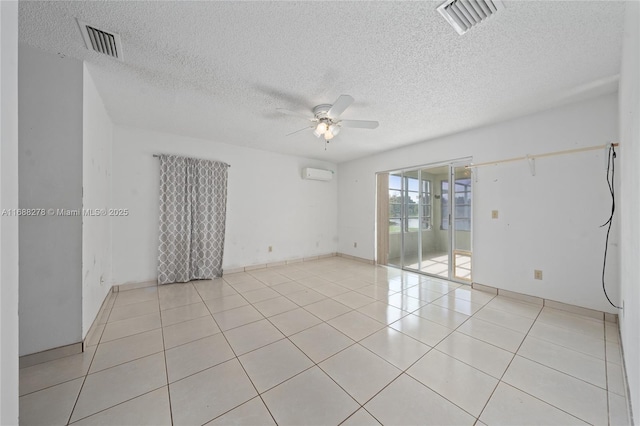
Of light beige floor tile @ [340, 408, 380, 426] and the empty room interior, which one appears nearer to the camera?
light beige floor tile @ [340, 408, 380, 426]

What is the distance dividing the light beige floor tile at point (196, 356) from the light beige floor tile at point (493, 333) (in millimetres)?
2243

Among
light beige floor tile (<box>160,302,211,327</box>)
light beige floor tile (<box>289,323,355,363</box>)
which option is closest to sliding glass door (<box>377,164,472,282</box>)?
light beige floor tile (<box>289,323,355,363</box>)

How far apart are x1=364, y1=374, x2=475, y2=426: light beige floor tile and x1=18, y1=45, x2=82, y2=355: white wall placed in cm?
244

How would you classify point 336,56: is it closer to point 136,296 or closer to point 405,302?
point 405,302

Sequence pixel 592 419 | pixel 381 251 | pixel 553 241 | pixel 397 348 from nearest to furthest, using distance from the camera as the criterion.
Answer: pixel 592 419 < pixel 397 348 < pixel 553 241 < pixel 381 251

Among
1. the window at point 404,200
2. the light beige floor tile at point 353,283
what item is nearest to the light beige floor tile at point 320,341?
the light beige floor tile at point 353,283

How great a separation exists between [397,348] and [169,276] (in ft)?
11.3

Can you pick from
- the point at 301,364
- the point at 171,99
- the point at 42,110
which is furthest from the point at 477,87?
the point at 42,110

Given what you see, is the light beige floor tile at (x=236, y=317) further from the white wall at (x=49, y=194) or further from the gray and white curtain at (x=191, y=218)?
the gray and white curtain at (x=191, y=218)

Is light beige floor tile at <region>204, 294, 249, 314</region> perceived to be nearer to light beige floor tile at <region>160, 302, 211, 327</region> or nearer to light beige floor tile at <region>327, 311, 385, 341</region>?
light beige floor tile at <region>160, 302, 211, 327</region>

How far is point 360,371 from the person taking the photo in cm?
174

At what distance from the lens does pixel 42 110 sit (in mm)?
1823

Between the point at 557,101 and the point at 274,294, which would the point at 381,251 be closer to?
the point at 274,294

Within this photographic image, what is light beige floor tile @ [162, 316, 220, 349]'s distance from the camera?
2.13m
